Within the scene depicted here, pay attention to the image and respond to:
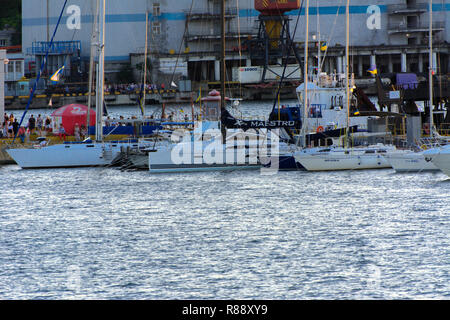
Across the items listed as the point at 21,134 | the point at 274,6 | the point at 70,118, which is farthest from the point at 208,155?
the point at 274,6

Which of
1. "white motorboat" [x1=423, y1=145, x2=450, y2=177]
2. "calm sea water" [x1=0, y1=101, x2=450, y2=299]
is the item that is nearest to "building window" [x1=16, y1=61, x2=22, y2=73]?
"calm sea water" [x1=0, y1=101, x2=450, y2=299]

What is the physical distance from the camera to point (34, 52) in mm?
101688

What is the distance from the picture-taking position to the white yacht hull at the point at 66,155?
43.5m

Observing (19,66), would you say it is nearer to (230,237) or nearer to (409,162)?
(409,162)

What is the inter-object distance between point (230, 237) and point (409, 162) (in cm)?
1601

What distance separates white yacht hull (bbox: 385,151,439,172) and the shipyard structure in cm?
6030

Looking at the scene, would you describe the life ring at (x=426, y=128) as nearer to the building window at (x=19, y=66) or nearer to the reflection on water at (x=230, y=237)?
the reflection on water at (x=230, y=237)

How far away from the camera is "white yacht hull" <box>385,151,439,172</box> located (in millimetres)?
37594

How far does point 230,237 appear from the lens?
2402 cm

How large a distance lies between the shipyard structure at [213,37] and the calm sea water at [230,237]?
62664 millimetres

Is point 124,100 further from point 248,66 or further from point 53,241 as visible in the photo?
point 53,241

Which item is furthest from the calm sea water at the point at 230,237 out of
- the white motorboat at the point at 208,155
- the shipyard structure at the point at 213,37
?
the shipyard structure at the point at 213,37

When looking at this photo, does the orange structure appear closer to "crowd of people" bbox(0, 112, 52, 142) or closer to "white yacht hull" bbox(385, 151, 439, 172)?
"crowd of people" bbox(0, 112, 52, 142)
